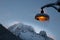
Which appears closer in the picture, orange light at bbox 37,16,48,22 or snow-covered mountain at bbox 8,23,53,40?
orange light at bbox 37,16,48,22

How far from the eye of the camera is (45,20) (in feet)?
30.7

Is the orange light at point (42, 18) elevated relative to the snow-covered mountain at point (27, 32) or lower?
lower

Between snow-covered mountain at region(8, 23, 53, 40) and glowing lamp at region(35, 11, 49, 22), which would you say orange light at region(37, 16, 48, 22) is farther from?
snow-covered mountain at region(8, 23, 53, 40)

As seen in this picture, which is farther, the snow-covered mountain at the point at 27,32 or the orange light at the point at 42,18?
the snow-covered mountain at the point at 27,32

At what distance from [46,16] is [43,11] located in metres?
0.25

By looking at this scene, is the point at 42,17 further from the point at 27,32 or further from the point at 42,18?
the point at 27,32

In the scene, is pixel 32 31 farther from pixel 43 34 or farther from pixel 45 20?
pixel 45 20

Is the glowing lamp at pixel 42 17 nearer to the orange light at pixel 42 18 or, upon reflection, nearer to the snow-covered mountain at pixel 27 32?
the orange light at pixel 42 18

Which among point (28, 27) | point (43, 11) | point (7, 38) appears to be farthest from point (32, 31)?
point (43, 11)

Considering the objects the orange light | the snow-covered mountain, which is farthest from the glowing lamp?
the snow-covered mountain

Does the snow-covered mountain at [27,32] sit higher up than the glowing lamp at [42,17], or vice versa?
the snow-covered mountain at [27,32]

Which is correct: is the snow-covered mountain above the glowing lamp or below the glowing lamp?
above

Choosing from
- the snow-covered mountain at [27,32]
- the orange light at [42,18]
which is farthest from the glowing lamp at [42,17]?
the snow-covered mountain at [27,32]

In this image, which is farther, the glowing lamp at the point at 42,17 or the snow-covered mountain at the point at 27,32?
the snow-covered mountain at the point at 27,32
